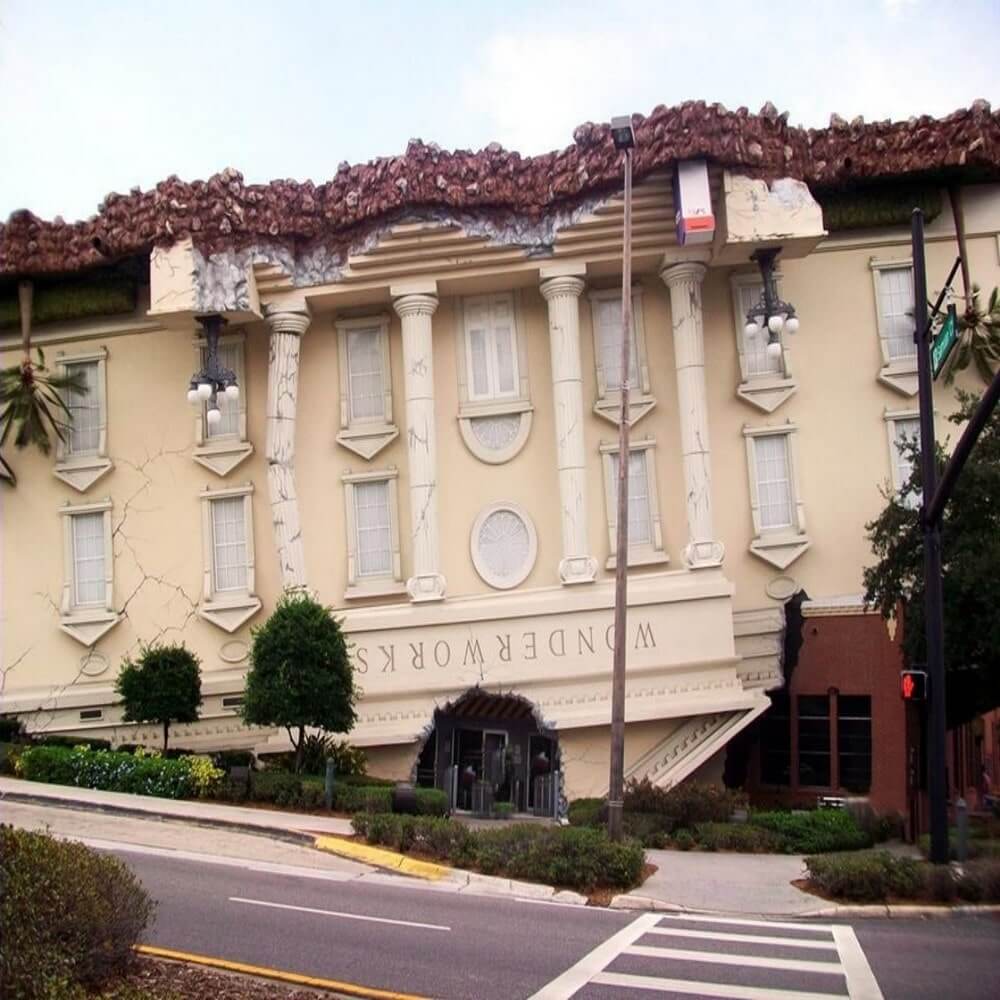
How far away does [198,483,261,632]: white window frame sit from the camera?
2866 cm

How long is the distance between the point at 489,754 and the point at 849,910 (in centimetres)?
1293

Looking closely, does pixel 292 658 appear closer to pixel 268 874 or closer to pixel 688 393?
pixel 268 874

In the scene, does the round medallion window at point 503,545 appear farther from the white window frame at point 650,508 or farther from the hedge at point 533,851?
the hedge at point 533,851

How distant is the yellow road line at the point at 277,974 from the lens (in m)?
9.92

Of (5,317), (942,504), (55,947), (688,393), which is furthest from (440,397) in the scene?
(55,947)

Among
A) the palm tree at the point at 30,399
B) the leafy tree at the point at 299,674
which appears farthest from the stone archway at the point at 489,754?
the palm tree at the point at 30,399

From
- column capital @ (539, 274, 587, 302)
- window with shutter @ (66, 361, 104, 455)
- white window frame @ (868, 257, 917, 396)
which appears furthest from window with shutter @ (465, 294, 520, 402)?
window with shutter @ (66, 361, 104, 455)

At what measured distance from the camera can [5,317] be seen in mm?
30125

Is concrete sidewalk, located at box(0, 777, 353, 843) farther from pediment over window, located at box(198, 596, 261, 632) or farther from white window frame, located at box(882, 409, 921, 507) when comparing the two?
white window frame, located at box(882, 409, 921, 507)

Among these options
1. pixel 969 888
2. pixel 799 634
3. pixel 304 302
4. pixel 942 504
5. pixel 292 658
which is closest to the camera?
pixel 969 888

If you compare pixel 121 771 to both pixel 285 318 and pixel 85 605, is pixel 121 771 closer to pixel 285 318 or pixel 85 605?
pixel 85 605

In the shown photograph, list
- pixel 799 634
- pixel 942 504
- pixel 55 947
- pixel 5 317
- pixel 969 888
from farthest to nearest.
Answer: pixel 5 317
pixel 799 634
pixel 942 504
pixel 969 888
pixel 55 947

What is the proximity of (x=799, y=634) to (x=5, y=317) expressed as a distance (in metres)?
20.2

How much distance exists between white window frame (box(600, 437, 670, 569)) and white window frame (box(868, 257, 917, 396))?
5.43 m
